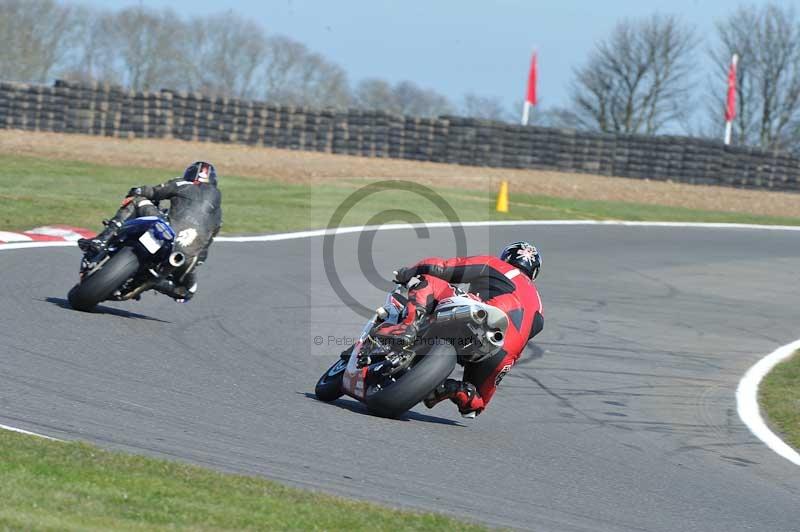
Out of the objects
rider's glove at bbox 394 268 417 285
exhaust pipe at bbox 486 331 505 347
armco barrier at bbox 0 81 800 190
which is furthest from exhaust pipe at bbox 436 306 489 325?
armco barrier at bbox 0 81 800 190

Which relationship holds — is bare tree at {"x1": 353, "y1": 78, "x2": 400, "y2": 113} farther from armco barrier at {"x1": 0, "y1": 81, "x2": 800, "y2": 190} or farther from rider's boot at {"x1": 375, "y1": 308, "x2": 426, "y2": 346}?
rider's boot at {"x1": 375, "y1": 308, "x2": 426, "y2": 346}

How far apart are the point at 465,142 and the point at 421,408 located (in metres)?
24.2

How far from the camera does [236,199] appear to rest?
2378cm

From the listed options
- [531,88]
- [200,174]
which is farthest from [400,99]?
[200,174]

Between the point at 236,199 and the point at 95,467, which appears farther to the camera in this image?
the point at 236,199

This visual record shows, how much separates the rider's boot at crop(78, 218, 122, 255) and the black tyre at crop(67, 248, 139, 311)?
0.79ft

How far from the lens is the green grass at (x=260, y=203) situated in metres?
19.3

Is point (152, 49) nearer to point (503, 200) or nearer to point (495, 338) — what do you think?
point (503, 200)

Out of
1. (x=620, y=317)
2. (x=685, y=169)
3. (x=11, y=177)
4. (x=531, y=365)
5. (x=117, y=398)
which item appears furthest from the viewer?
(x=685, y=169)

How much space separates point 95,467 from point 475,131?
2801cm

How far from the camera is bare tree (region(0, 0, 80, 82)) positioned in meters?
59.9

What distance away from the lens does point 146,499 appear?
18.7 feet

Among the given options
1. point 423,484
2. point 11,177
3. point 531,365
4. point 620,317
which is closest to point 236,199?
point 11,177

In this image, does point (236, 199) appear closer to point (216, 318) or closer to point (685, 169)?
point (216, 318)
